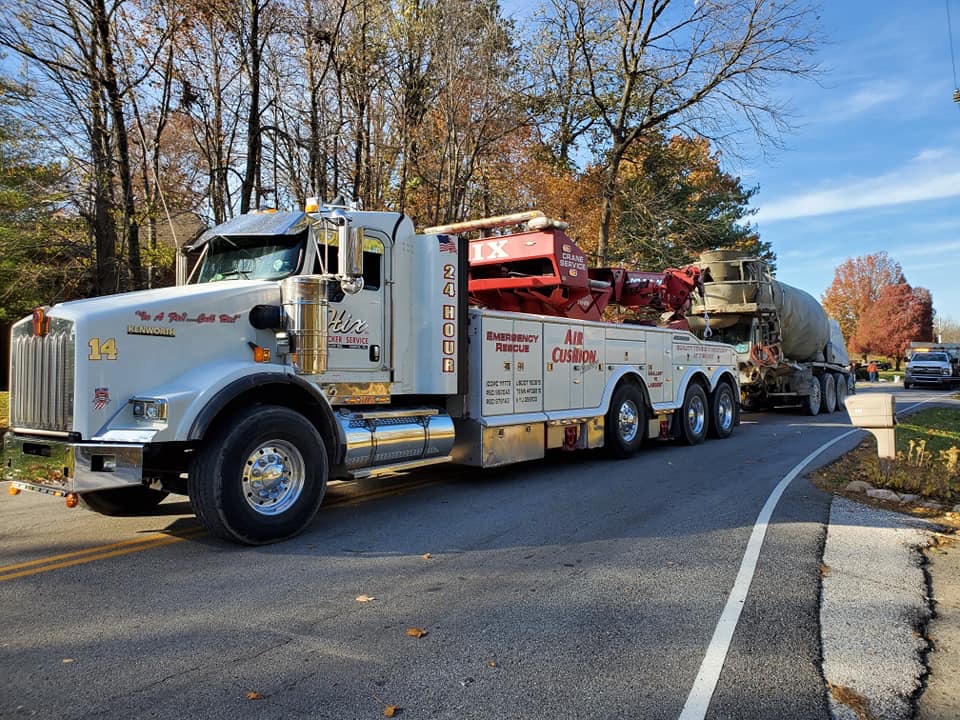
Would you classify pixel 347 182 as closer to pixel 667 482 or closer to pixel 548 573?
pixel 667 482

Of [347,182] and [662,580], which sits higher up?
[347,182]

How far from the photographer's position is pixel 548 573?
5.12m

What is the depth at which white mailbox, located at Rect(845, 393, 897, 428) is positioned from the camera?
820 centimetres

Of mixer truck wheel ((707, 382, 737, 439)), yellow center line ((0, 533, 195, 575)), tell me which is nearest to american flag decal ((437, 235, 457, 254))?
yellow center line ((0, 533, 195, 575))

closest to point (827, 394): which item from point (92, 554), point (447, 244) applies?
point (447, 244)

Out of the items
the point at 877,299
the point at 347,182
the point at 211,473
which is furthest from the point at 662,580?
Result: the point at 877,299

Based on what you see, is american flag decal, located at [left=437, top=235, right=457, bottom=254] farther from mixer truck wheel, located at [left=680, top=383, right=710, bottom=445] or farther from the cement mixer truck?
the cement mixer truck

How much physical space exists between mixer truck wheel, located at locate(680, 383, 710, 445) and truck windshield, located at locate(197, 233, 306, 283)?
8359 mm

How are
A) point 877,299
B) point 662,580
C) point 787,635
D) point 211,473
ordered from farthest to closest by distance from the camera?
point 877,299 → point 211,473 → point 662,580 → point 787,635

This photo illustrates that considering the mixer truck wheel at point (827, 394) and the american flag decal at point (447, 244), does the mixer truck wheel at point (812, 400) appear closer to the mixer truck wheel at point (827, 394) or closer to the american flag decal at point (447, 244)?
the mixer truck wheel at point (827, 394)

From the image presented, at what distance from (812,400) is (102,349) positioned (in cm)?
1977

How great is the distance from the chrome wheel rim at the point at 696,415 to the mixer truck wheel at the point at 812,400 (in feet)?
28.0

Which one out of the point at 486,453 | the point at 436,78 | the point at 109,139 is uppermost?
the point at 436,78

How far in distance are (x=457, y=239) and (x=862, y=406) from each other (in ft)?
17.4
